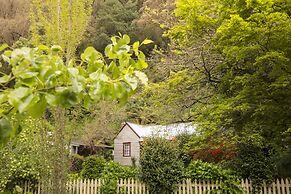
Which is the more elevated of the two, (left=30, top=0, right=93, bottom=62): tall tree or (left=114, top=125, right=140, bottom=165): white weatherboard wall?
(left=30, top=0, right=93, bottom=62): tall tree

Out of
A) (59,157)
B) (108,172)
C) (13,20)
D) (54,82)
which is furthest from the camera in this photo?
(13,20)

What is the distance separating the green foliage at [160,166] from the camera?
8.66m

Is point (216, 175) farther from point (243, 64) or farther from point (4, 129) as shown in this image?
point (4, 129)

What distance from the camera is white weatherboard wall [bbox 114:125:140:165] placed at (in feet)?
61.0

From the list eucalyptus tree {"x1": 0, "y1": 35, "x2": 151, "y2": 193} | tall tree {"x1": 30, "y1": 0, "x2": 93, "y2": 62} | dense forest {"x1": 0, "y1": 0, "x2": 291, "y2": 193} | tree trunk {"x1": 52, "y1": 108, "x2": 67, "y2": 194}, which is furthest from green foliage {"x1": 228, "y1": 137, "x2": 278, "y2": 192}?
eucalyptus tree {"x1": 0, "y1": 35, "x2": 151, "y2": 193}

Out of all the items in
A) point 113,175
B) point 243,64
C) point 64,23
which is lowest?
point 113,175

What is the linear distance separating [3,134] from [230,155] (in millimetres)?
10192

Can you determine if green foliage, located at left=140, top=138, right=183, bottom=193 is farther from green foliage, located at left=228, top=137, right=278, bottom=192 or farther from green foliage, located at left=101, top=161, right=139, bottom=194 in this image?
green foliage, located at left=228, top=137, right=278, bottom=192

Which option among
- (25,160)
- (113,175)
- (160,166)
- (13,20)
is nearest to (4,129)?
(160,166)

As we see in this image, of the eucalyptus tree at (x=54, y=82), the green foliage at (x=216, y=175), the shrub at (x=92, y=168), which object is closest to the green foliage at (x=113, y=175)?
the shrub at (x=92, y=168)

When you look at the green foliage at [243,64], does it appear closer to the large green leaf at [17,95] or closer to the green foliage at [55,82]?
the green foliage at [55,82]

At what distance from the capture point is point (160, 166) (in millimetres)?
8828

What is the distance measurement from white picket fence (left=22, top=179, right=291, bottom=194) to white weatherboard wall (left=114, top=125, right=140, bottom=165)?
9.26 m

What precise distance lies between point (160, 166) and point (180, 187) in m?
0.75
